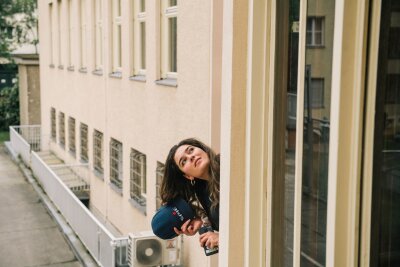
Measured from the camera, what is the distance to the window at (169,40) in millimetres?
9367

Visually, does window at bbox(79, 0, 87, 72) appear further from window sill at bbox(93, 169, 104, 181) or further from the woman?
the woman

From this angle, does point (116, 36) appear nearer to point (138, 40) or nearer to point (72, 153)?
point (138, 40)

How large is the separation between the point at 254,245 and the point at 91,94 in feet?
37.4

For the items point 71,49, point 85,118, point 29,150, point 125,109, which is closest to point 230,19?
point 125,109

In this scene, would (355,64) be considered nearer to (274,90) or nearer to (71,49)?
(274,90)

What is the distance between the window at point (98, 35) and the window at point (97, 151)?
4.58 ft

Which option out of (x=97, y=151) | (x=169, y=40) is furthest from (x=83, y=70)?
(x=169, y=40)

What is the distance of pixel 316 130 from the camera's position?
2.76 meters

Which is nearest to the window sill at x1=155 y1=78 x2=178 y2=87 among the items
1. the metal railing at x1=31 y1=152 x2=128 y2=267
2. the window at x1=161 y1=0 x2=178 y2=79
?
the window at x1=161 y1=0 x2=178 y2=79

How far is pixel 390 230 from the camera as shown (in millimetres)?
2416

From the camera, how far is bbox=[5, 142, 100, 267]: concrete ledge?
11242mm

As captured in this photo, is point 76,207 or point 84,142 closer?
point 76,207

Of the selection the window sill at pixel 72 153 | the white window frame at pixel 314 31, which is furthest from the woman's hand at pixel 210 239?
the window sill at pixel 72 153

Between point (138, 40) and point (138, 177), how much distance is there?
2.30 metres
